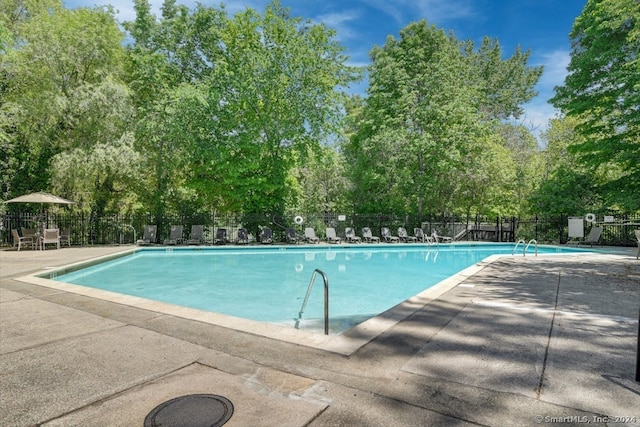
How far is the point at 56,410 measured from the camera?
2.46 metres

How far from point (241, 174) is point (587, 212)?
1820 centimetres

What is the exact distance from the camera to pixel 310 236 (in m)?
19.5

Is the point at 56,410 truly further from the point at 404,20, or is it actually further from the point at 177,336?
the point at 404,20

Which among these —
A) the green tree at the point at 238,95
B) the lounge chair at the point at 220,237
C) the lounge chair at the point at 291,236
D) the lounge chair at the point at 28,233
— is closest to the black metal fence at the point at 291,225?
the lounge chair at the point at 220,237

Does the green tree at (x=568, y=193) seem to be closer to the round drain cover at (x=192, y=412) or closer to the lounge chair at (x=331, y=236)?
the lounge chair at (x=331, y=236)

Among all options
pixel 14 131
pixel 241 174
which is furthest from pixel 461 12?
pixel 14 131

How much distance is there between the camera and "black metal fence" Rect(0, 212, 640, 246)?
1784cm

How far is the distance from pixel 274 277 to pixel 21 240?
12.4m

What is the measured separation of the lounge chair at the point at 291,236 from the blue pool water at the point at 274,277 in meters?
1.37

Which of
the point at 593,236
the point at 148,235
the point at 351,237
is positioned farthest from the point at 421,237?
the point at 148,235

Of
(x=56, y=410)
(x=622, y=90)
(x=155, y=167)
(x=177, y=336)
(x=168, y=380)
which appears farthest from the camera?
(x=155, y=167)

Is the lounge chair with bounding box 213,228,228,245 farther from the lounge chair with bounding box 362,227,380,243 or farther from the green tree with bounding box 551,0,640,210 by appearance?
the green tree with bounding box 551,0,640,210

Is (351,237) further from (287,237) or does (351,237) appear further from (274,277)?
(274,277)

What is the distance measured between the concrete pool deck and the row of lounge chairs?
1308 centimetres
